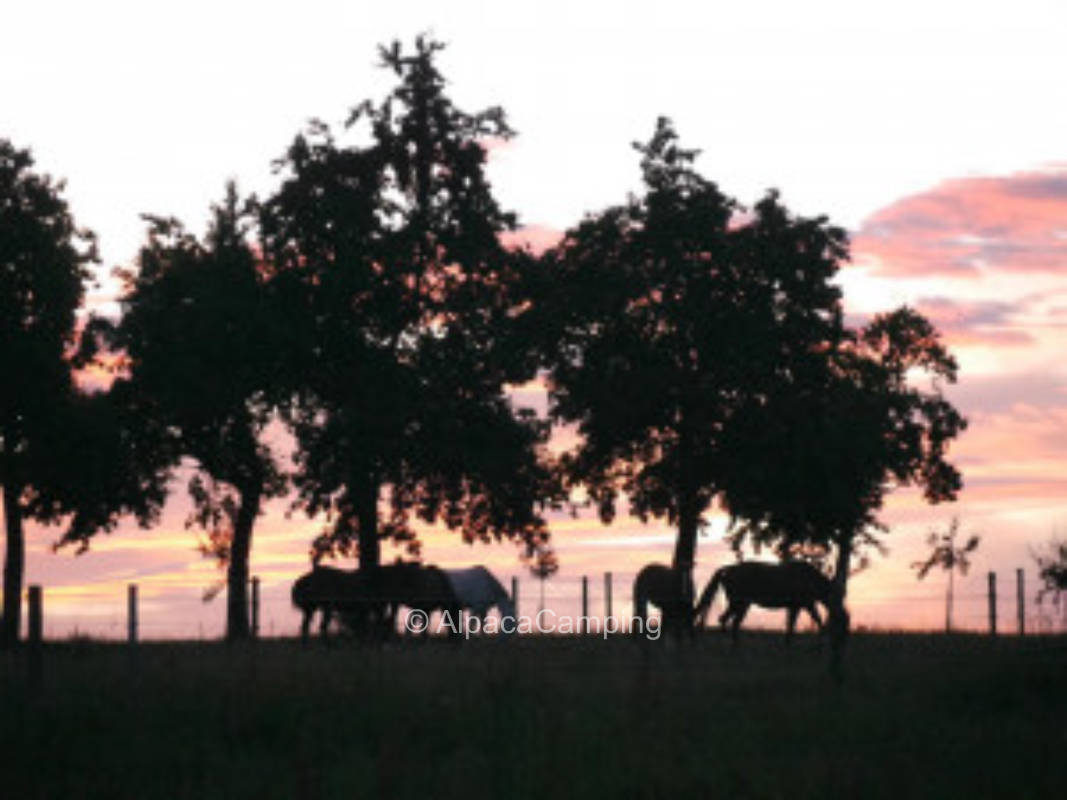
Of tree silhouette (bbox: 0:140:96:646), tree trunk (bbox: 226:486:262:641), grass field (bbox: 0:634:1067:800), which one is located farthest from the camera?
tree trunk (bbox: 226:486:262:641)

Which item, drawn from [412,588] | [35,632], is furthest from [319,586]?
[35,632]

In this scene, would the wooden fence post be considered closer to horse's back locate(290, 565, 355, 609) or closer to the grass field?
the grass field

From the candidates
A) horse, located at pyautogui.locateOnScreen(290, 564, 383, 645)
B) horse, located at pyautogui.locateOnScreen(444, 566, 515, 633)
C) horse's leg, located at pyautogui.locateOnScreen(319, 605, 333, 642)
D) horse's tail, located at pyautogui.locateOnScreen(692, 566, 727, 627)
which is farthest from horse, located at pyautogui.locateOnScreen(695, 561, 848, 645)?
horse's leg, located at pyautogui.locateOnScreen(319, 605, 333, 642)

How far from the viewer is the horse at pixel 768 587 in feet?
144

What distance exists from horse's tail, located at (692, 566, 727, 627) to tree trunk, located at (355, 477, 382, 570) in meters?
10.2

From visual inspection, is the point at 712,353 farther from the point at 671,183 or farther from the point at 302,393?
the point at 302,393

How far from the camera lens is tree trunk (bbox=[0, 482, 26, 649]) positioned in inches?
1854

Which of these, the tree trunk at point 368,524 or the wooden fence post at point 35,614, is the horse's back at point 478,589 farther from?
the wooden fence post at point 35,614

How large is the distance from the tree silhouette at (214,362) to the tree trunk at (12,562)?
17.2ft

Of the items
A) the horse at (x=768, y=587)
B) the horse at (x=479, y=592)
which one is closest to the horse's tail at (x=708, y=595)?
the horse at (x=768, y=587)

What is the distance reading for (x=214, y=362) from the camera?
49031mm

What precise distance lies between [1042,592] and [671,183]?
24.5m

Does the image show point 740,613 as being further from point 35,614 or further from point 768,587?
point 35,614

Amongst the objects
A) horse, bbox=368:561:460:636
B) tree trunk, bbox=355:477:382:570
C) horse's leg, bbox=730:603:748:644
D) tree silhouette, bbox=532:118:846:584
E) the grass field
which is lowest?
the grass field
